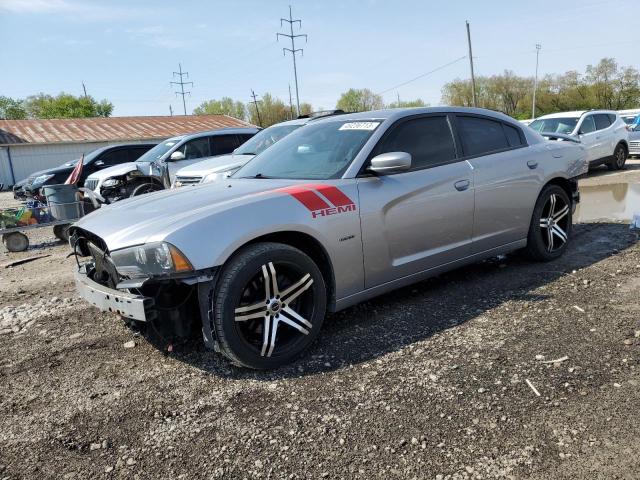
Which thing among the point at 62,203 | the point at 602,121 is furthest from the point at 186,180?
the point at 602,121

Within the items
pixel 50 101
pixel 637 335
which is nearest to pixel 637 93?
pixel 637 335

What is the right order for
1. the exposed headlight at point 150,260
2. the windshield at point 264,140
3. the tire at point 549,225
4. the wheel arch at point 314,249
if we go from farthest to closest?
the windshield at point 264,140
the tire at point 549,225
the wheel arch at point 314,249
the exposed headlight at point 150,260

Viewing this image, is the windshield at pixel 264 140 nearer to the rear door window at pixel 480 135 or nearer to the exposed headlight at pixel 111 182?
the exposed headlight at pixel 111 182

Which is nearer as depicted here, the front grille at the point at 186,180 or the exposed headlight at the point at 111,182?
the front grille at the point at 186,180

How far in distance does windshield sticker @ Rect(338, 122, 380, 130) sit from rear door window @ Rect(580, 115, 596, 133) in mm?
10775

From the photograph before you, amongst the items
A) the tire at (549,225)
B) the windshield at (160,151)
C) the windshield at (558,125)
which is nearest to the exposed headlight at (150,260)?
the tire at (549,225)

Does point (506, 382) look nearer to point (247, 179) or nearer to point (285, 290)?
point (285, 290)

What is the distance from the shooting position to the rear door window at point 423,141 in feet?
13.5

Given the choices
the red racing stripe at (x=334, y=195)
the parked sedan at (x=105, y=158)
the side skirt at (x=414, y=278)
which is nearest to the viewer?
the red racing stripe at (x=334, y=195)

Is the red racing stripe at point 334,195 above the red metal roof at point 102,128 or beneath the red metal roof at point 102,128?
beneath

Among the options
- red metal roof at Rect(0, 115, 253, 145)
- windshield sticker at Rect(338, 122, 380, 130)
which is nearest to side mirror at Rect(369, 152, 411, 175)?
windshield sticker at Rect(338, 122, 380, 130)

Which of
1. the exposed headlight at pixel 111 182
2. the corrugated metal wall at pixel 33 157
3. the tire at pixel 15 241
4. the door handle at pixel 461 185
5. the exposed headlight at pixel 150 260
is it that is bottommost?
the tire at pixel 15 241

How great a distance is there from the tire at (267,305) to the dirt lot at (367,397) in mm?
166

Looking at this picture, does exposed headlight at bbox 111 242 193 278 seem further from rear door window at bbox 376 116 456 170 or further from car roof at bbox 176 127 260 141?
car roof at bbox 176 127 260 141
